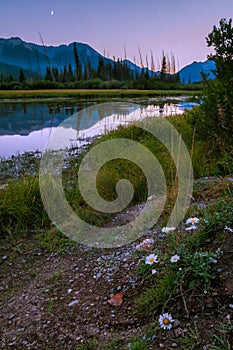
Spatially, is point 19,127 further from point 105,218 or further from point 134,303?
point 134,303

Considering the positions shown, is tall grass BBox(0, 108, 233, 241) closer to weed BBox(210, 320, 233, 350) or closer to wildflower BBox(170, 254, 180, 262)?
wildflower BBox(170, 254, 180, 262)

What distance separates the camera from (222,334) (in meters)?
1.71

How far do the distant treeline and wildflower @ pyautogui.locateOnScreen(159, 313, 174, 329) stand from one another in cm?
4989

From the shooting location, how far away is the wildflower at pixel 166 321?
1.87 m

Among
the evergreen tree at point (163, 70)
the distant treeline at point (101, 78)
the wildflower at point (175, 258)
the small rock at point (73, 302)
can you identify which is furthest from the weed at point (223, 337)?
the evergreen tree at point (163, 70)

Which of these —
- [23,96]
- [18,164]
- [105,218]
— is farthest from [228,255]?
[23,96]

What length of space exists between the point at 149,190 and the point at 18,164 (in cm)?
486

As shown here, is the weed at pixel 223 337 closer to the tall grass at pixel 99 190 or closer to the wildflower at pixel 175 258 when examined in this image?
the wildflower at pixel 175 258

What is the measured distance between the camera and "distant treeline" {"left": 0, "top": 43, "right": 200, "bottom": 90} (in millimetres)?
51625

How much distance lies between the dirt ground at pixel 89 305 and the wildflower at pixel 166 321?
3 cm

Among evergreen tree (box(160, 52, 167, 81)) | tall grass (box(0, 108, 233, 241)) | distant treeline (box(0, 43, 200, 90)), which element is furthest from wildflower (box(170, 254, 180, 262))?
evergreen tree (box(160, 52, 167, 81))

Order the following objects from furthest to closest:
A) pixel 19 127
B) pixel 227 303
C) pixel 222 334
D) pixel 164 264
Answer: pixel 19 127, pixel 164 264, pixel 227 303, pixel 222 334

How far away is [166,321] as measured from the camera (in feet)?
6.14

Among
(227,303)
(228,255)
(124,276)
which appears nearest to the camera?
(227,303)
